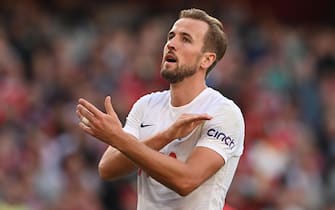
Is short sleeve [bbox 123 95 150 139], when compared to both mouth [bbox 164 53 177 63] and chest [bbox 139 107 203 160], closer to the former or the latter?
chest [bbox 139 107 203 160]

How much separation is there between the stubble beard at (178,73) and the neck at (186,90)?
5 centimetres

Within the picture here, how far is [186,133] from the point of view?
710cm

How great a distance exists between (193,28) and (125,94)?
21.5ft

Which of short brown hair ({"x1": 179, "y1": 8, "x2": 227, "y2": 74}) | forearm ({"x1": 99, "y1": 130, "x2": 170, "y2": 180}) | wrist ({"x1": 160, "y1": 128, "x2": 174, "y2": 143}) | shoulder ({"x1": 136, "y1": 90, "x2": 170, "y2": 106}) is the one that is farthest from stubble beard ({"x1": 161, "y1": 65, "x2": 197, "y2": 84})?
forearm ({"x1": 99, "y1": 130, "x2": 170, "y2": 180})

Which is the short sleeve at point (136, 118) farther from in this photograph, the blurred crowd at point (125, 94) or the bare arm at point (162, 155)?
the blurred crowd at point (125, 94)

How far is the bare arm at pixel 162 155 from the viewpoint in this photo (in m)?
6.63

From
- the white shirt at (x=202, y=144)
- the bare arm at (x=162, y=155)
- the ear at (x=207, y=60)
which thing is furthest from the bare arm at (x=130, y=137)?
the ear at (x=207, y=60)

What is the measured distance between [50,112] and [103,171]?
5.62m

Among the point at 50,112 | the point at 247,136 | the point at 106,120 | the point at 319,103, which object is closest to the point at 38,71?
the point at 50,112

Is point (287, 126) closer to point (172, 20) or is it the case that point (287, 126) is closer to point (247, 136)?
point (247, 136)

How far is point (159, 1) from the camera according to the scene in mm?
17328

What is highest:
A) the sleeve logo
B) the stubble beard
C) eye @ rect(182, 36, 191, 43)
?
eye @ rect(182, 36, 191, 43)

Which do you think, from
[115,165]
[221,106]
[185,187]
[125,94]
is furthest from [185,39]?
[125,94]

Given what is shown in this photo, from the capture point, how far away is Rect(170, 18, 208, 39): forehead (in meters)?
7.41
